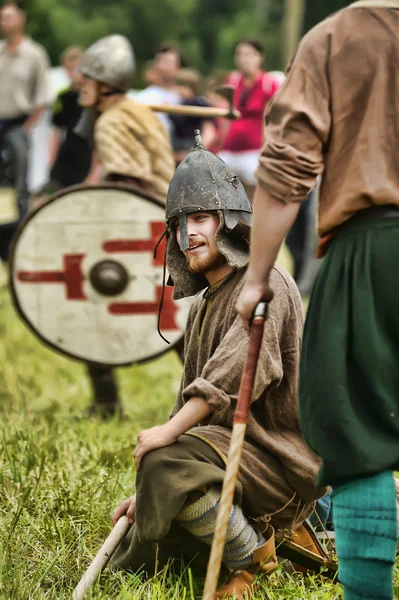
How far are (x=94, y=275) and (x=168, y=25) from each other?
40460 mm

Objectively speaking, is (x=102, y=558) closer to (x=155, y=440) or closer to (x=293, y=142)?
(x=155, y=440)

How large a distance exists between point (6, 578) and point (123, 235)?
102 inches

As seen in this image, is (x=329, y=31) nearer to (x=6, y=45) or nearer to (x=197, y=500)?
(x=197, y=500)

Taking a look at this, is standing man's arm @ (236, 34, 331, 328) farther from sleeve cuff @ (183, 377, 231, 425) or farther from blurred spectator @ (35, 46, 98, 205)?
blurred spectator @ (35, 46, 98, 205)

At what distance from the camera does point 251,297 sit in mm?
2740

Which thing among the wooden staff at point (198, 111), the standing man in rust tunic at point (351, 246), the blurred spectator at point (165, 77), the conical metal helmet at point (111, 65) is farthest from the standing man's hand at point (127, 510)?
the blurred spectator at point (165, 77)

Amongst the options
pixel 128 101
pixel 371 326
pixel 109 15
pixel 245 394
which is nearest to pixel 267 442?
pixel 245 394

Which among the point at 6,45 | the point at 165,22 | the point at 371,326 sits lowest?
the point at 165,22

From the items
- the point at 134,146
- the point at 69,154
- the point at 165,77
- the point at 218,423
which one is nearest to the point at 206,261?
the point at 218,423

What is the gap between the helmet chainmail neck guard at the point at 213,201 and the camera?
3510mm

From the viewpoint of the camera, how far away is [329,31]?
262cm

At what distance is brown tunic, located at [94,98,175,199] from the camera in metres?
5.88

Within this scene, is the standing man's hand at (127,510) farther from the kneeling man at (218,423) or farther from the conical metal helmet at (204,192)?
the conical metal helmet at (204,192)

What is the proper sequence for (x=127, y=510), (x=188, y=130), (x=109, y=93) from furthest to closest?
(x=188, y=130), (x=109, y=93), (x=127, y=510)
